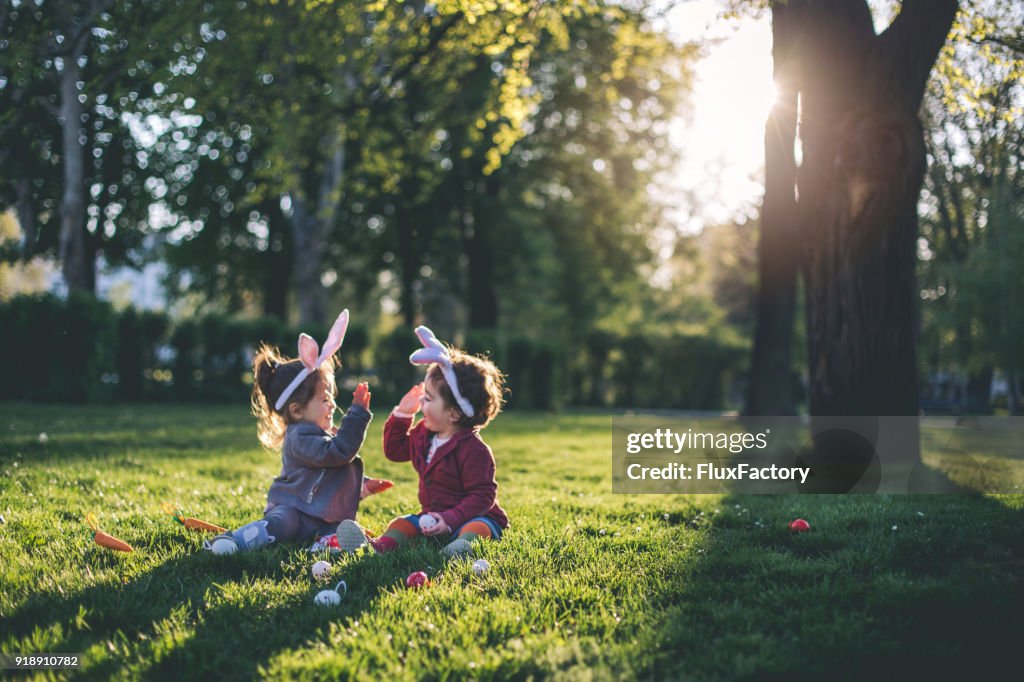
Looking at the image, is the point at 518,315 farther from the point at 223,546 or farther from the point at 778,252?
the point at 223,546

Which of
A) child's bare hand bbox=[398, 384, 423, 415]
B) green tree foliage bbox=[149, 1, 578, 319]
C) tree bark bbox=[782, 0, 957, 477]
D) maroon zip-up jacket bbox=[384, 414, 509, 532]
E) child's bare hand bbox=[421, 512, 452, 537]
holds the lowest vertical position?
child's bare hand bbox=[421, 512, 452, 537]

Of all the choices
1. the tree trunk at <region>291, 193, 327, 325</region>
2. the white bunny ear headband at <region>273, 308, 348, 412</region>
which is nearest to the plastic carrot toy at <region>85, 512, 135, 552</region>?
the white bunny ear headband at <region>273, 308, 348, 412</region>

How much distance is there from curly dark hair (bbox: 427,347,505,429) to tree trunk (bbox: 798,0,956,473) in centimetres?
412

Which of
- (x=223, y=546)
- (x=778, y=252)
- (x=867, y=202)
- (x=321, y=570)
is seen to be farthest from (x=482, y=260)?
(x=321, y=570)

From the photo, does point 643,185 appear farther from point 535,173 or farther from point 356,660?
point 356,660

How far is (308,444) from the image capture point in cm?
443

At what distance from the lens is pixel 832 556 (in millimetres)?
4078

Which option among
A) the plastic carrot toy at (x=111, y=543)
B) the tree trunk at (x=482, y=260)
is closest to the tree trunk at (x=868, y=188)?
the plastic carrot toy at (x=111, y=543)

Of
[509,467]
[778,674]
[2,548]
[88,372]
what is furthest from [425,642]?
[88,372]

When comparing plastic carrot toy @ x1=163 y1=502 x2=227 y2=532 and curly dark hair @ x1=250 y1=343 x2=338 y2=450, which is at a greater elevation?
curly dark hair @ x1=250 y1=343 x2=338 y2=450

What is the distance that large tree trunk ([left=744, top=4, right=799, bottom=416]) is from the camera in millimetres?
8539

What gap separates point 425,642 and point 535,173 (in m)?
21.5

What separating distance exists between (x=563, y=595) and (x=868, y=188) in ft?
16.8

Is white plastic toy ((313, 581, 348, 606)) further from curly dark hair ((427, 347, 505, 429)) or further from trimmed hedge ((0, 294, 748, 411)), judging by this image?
trimmed hedge ((0, 294, 748, 411))
